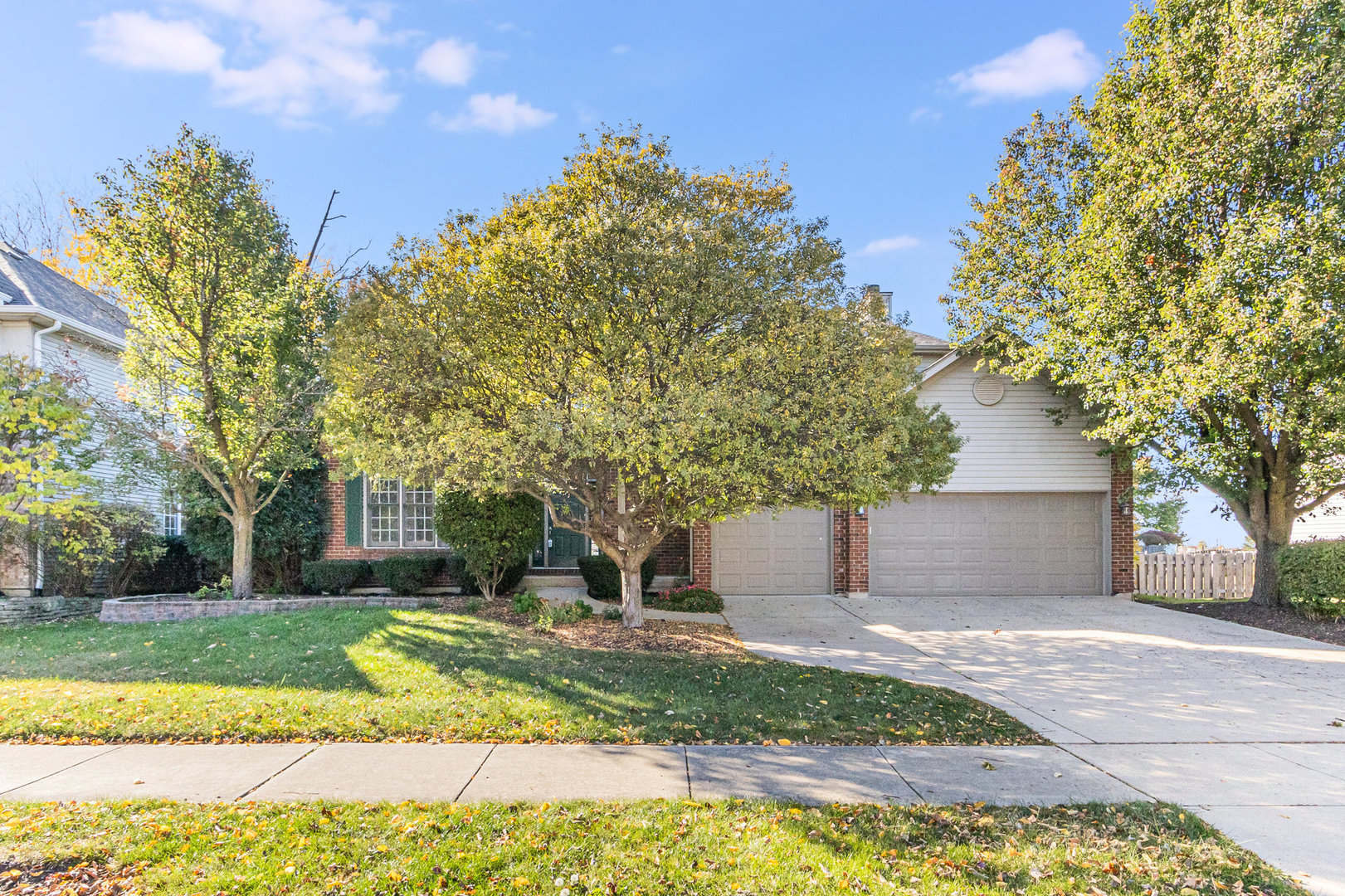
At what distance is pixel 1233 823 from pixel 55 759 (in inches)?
286

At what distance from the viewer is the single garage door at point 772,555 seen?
13164mm

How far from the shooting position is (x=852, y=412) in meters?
7.29

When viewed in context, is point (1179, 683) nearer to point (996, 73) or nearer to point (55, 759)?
point (996, 73)

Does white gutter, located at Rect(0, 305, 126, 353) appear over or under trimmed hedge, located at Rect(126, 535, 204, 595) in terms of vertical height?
over

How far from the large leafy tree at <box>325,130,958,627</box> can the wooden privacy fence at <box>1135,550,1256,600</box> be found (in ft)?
32.4

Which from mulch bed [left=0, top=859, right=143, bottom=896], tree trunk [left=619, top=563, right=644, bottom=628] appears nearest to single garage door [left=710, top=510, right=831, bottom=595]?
tree trunk [left=619, top=563, right=644, bottom=628]

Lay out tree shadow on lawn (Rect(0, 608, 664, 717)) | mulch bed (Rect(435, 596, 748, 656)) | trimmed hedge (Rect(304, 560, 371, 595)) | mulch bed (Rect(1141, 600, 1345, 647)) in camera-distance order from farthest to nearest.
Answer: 1. trimmed hedge (Rect(304, 560, 371, 595))
2. mulch bed (Rect(1141, 600, 1345, 647))
3. mulch bed (Rect(435, 596, 748, 656))
4. tree shadow on lawn (Rect(0, 608, 664, 717))

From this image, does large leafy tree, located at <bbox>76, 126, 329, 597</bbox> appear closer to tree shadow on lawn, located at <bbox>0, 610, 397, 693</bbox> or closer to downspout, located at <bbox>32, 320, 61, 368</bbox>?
downspout, located at <bbox>32, 320, 61, 368</bbox>

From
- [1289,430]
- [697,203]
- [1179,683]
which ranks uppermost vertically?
[697,203]

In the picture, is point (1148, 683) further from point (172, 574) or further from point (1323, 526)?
point (172, 574)

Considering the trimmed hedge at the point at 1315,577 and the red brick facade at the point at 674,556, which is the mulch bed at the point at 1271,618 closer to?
the trimmed hedge at the point at 1315,577

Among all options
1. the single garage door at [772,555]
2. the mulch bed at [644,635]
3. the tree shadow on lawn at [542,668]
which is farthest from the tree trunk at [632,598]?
the single garage door at [772,555]

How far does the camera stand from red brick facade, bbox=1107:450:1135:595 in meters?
13.1

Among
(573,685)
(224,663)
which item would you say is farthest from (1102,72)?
(224,663)
